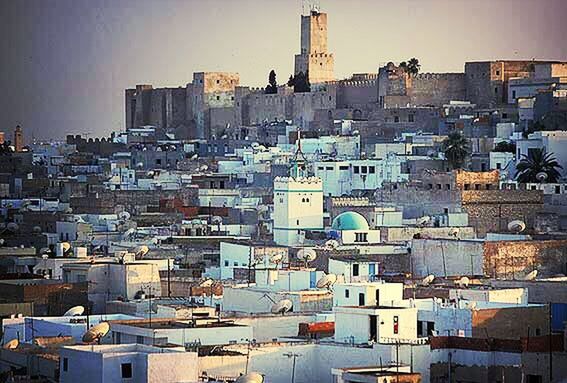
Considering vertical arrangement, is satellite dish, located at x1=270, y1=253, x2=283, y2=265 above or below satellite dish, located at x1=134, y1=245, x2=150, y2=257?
below

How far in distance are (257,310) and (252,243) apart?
538 cm

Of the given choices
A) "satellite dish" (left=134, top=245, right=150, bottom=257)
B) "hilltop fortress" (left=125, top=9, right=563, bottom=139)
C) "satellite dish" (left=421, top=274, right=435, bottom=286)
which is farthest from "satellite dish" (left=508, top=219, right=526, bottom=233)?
"hilltop fortress" (left=125, top=9, right=563, bottom=139)

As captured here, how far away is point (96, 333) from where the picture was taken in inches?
664

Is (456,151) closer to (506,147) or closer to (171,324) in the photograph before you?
(506,147)

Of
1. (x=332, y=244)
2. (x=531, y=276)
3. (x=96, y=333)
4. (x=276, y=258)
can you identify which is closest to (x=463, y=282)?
(x=531, y=276)

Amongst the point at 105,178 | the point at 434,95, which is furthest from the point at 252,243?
the point at 434,95

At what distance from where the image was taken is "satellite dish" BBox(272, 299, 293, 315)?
19.5m

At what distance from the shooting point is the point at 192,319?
60.4ft

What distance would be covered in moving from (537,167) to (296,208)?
7.09m

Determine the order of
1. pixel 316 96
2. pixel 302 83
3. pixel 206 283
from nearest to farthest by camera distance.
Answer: pixel 206 283, pixel 316 96, pixel 302 83

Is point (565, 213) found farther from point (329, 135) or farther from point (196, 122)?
point (196, 122)

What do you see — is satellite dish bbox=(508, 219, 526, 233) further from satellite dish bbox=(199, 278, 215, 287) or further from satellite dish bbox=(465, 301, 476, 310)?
satellite dish bbox=(465, 301, 476, 310)

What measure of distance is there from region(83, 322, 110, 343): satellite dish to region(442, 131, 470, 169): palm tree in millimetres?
17356

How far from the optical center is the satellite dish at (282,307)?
1953cm
